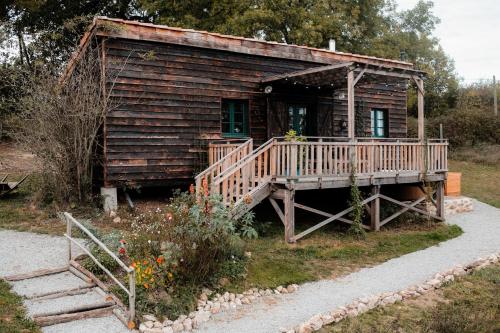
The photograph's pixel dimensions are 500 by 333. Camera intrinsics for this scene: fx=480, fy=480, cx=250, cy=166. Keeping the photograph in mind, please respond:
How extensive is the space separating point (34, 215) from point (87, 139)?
7.99 ft

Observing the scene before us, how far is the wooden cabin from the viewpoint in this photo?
11.2m

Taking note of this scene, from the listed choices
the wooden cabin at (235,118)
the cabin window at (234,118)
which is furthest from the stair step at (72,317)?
the cabin window at (234,118)

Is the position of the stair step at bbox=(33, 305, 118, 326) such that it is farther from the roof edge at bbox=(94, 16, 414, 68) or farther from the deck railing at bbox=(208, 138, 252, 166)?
the roof edge at bbox=(94, 16, 414, 68)

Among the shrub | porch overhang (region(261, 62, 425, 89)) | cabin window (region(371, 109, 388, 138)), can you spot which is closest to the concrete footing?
the shrub

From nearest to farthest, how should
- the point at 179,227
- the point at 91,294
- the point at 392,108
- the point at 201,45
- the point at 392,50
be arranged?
the point at 91,294 → the point at 179,227 → the point at 201,45 → the point at 392,108 → the point at 392,50

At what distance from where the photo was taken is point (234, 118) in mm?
14617

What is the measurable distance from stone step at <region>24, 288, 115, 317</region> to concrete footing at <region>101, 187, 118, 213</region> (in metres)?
5.22

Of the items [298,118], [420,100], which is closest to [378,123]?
[298,118]

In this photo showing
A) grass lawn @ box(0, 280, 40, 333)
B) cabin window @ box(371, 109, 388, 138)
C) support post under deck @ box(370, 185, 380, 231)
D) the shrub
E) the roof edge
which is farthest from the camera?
cabin window @ box(371, 109, 388, 138)

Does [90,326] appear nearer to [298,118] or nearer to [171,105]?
[171,105]

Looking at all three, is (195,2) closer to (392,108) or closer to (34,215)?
(392,108)

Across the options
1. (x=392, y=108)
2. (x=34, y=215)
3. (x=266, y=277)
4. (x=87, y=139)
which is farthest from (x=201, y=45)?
(x=392, y=108)

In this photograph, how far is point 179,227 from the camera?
25.8ft

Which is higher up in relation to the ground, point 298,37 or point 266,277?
point 298,37
